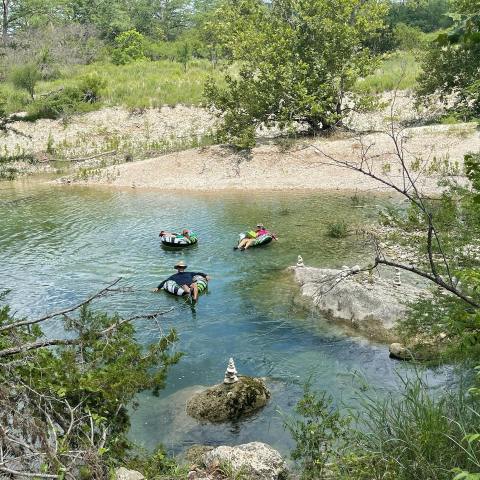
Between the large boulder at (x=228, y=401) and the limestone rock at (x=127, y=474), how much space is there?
3698 millimetres

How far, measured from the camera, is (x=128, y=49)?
6725 centimetres

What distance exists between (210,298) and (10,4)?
64620 mm

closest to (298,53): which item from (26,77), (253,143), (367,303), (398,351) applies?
(253,143)

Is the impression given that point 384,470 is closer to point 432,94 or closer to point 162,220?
point 162,220

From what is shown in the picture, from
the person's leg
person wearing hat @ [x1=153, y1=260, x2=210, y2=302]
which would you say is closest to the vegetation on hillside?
person wearing hat @ [x1=153, y1=260, x2=210, y2=302]

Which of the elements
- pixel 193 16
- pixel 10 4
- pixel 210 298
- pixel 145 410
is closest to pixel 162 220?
pixel 210 298

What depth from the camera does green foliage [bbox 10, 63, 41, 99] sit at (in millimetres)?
46250

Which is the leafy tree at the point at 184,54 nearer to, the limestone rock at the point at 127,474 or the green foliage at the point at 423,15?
the green foliage at the point at 423,15

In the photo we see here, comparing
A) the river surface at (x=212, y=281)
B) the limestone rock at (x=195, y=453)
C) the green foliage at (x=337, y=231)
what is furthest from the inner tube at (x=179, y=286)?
the limestone rock at (x=195, y=453)

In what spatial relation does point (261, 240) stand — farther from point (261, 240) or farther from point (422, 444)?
point (422, 444)

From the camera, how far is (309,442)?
7.34 m

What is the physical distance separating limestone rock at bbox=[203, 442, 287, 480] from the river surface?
142 centimetres

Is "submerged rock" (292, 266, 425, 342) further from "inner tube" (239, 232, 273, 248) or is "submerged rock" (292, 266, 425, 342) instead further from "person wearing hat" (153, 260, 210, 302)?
"inner tube" (239, 232, 273, 248)

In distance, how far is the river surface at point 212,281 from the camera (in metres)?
10.9
